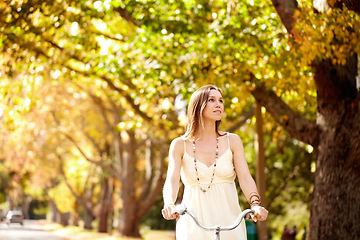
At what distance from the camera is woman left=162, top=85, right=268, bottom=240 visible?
4.21 metres

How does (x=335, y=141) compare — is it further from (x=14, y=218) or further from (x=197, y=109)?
(x=14, y=218)

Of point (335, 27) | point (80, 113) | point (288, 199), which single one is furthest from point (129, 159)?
point (335, 27)

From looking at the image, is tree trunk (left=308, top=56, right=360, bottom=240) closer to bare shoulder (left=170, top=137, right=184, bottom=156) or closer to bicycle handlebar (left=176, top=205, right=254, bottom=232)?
bare shoulder (left=170, top=137, right=184, bottom=156)

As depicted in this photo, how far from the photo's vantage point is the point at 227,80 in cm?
1255

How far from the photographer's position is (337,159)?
10.6m

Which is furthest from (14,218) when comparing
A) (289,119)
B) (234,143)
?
(234,143)

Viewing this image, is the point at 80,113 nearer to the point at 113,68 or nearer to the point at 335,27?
the point at 113,68

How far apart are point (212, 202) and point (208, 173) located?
0.65ft

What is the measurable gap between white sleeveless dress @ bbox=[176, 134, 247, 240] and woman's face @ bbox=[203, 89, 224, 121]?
0.27m

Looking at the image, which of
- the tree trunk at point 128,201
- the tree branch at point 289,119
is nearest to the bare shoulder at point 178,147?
the tree branch at point 289,119

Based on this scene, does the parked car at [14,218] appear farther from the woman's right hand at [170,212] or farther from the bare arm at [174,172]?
the woman's right hand at [170,212]

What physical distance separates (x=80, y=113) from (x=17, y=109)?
651 inches

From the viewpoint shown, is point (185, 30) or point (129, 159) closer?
point (185, 30)

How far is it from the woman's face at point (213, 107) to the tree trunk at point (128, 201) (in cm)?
2207
